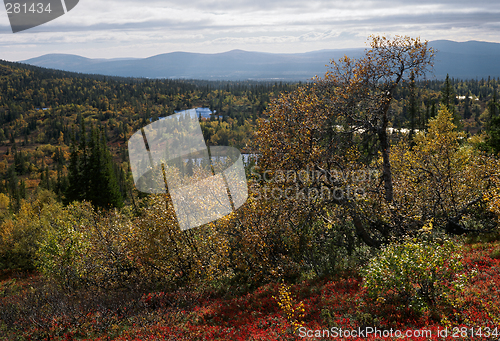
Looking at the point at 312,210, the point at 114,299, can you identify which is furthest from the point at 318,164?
the point at 114,299

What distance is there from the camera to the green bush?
995cm

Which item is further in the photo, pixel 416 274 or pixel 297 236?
pixel 297 236

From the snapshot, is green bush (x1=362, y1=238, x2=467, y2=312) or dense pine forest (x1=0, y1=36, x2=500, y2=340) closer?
green bush (x1=362, y1=238, x2=467, y2=312)

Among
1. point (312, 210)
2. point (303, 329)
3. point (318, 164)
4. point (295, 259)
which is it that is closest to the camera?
point (303, 329)

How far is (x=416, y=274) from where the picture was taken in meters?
10.2

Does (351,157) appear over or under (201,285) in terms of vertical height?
over

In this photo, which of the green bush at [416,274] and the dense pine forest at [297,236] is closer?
the green bush at [416,274]

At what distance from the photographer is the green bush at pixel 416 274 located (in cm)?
995

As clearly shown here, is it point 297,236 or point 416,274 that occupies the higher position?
point 416,274

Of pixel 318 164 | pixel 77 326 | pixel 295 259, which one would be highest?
pixel 318 164

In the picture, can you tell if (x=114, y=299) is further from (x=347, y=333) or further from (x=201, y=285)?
(x=347, y=333)

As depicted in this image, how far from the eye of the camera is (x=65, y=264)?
21688mm

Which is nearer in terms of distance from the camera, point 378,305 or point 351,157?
point 378,305

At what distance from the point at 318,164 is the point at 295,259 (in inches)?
219
